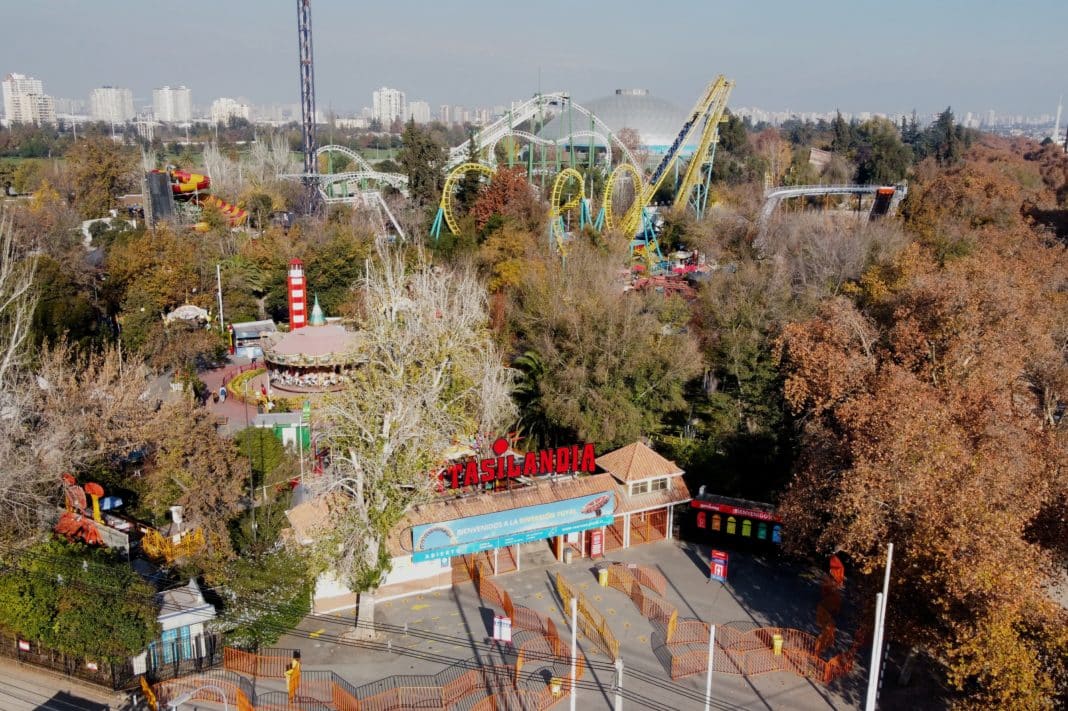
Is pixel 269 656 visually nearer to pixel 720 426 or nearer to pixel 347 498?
pixel 347 498

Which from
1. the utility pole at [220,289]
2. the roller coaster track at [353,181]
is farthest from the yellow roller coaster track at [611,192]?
the utility pole at [220,289]

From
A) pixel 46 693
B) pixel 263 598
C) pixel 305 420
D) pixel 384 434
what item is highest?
pixel 384 434

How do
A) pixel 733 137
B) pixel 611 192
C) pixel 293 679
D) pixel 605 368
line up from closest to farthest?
pixel 293 679 < pixel 605 368 < pixel 611 192 < pixel 733 137

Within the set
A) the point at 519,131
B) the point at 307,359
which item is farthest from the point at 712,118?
the point at 307,359

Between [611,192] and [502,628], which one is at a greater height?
[611,192]

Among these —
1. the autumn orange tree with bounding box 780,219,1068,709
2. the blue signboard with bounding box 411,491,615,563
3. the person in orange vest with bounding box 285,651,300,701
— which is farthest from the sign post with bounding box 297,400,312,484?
the autumn orange tree with bounding box 780,219,1068,709

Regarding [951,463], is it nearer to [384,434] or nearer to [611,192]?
[384,434]

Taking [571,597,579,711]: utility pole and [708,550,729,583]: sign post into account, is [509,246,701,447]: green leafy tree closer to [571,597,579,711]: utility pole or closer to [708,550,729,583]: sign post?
[708,550,729,583]: sign post

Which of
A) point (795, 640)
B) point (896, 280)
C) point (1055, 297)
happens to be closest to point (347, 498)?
point (795, 640)
